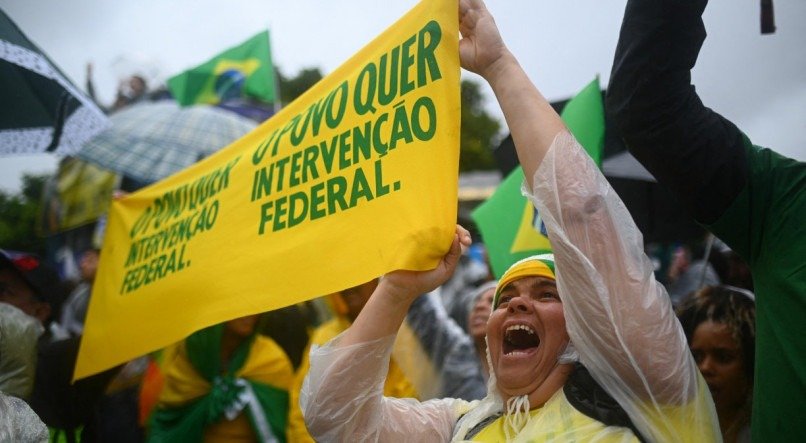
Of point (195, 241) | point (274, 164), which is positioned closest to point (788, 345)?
point (274, 164)

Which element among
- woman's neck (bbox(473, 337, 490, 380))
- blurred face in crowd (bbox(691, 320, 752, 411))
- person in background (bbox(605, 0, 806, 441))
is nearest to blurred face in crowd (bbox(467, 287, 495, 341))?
woman's neck (bbox(473, 337, 490, 380))

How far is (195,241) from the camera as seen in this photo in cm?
267

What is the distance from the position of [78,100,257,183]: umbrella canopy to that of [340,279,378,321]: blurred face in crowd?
5.61 feet

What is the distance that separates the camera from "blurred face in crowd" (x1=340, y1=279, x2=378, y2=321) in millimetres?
3250

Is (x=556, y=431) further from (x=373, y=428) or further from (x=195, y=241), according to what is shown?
(x=195, y=241)

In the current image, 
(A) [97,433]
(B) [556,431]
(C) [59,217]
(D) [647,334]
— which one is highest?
(C) [59,217]

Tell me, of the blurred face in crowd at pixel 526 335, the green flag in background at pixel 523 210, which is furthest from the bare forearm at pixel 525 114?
the green flag in background at pixel 523 210

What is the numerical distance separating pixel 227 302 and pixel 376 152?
30.5 inches

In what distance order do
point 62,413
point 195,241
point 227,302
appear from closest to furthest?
1. point 227,302
2. point 195,241
3. point 62,413

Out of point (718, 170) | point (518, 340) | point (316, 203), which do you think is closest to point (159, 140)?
point (316, 203)

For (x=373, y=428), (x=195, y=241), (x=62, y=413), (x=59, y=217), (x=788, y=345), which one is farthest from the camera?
(x=59, y=217)

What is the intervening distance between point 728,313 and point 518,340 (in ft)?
3.34

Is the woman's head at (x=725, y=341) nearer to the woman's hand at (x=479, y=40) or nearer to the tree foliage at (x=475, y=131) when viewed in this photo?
the woman's hand at (x=479, y=40)

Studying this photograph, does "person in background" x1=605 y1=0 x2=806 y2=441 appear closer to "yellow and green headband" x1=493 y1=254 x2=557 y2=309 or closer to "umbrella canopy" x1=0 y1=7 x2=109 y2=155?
"yellow and green headband" x1=493 y1=254 x2=557 y2=309
